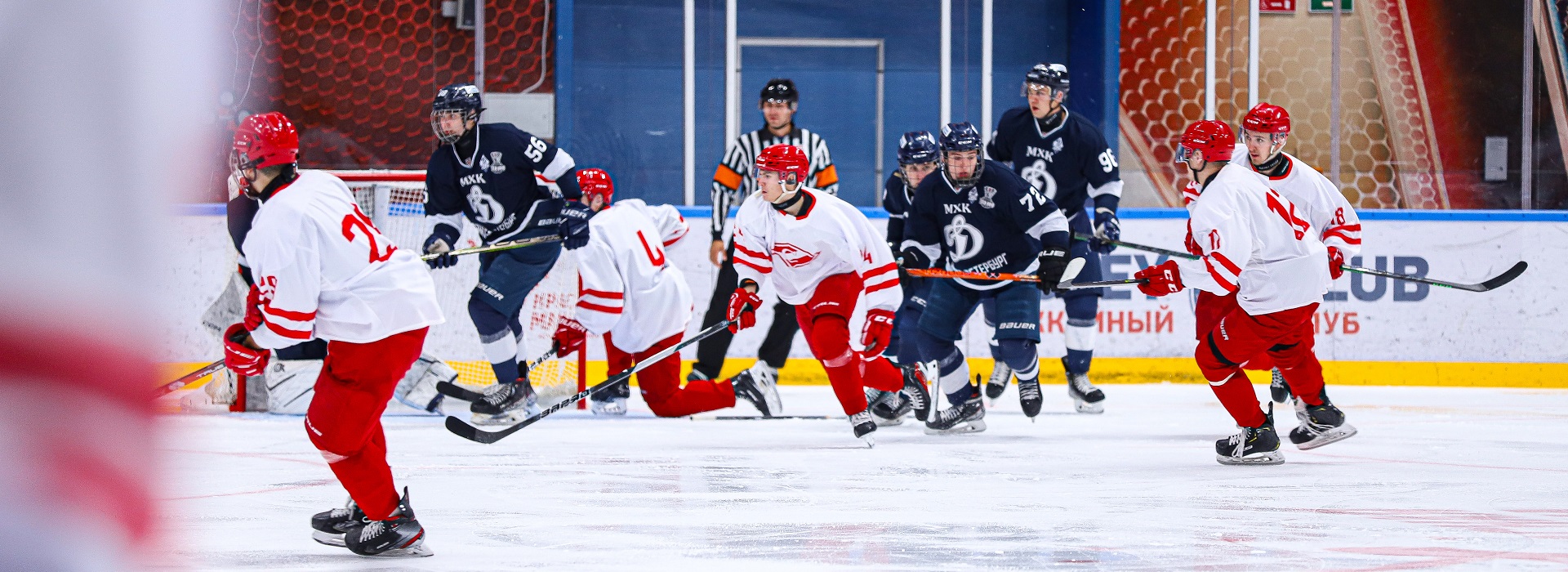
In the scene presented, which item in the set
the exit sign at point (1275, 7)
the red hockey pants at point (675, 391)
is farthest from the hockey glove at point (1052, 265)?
the exit sign at point (1275, 7)

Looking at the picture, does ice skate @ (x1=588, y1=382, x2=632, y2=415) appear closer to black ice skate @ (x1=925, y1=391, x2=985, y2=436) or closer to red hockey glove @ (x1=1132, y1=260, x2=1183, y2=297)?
black ice skate @ (x1=925, y1=391, x2=985, y2=436)

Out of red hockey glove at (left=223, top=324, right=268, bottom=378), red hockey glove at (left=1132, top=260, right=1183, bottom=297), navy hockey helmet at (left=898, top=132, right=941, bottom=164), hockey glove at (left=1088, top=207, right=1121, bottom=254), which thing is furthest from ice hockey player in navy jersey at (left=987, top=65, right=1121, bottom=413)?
red hockey glove at (left=223, top=324, right=268, bottom=378)

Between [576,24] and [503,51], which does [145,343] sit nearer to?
[503,51]

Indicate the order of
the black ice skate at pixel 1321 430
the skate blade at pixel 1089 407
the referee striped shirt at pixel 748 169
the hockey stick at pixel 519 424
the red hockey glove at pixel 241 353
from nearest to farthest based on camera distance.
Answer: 1. the red hockey glove at pixel 241 353
2. the hockey stick at pixel 519 424
3. the black ice skate at pixel 1321 430
4. the skate blade at pixel 1089 407
5. the referee striped shirt at pixel 748 169

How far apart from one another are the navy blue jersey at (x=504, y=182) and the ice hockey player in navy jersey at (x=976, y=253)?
1310 mm

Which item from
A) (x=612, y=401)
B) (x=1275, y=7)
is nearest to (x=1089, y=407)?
(x=612, y=401)

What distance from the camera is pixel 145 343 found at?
675mm

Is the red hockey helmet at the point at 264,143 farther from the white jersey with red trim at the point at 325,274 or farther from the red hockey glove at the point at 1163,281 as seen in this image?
the red hockey glove at the point at 1163,281

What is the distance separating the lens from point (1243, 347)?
12.6 ft

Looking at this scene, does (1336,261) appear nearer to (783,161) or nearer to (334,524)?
(783,161)

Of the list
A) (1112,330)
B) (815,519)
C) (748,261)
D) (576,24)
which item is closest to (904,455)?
(748,261)

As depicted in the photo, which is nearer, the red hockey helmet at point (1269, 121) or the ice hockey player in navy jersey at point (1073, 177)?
the red hockey helmet at point (1269, 121)

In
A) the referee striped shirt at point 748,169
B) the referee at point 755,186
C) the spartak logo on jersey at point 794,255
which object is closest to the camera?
the spartak logo on jersey at point 794,255

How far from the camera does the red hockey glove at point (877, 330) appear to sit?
4.31 meters
